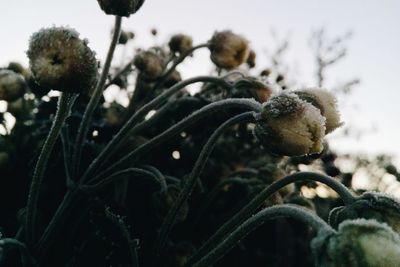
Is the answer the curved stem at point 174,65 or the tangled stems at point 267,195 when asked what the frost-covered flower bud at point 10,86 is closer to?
the curved stem at point 174,65

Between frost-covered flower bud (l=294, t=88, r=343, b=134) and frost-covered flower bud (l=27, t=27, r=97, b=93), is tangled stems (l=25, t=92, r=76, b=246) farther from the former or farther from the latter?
frost-covered flower bud (l=294, t=88, r=343, b=134)

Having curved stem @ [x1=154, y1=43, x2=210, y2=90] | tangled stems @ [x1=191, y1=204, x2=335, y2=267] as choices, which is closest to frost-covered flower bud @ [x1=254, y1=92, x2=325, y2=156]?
tangled stems @ [x1=191, y1=204, x2=335, y2=267]

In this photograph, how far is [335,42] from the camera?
20.6 feet

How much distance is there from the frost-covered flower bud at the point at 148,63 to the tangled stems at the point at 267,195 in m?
0.70

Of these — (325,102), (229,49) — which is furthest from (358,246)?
(229,49)

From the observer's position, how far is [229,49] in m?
1.55

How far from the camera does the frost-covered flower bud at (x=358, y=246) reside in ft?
2.38

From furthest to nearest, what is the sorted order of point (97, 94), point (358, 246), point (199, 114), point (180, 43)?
point (180, 43), point (97, 94), point (199, 114), point (358, 246)

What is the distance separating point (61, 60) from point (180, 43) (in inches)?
38.2

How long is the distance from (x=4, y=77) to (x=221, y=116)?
64 cm

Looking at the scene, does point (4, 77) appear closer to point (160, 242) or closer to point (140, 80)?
point (140, 80)

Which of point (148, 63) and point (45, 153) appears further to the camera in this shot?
point (148, 63)

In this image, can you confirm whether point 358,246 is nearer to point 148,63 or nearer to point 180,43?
point 148,63

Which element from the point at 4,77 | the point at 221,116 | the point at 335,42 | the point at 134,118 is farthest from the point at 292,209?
the point at 335,42
